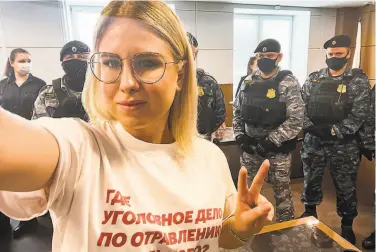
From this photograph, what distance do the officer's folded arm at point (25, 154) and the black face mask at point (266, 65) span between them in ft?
1.92

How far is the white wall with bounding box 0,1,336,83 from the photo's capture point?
0.43 m

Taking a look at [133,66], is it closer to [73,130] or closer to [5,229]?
[73,130]

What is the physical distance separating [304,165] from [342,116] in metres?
0.21

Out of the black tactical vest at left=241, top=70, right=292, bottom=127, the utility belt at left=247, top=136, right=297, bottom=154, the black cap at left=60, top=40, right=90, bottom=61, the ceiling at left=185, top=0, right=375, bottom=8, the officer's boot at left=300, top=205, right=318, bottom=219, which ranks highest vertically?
the ceiling at left=185, top=0, right=375, bottom=8

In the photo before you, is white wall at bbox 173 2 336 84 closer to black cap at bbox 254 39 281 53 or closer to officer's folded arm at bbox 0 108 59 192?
black cap at bbox 254 39 281 53

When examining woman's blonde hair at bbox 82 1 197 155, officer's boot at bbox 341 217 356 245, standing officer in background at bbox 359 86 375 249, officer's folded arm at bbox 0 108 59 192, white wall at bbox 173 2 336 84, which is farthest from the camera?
officer's boot at bbox 341 217 356 245

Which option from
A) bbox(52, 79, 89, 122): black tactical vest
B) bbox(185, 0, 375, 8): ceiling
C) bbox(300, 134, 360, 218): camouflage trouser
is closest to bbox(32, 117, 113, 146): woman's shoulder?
bbox(52, 79, 89, 122): black tactical vest

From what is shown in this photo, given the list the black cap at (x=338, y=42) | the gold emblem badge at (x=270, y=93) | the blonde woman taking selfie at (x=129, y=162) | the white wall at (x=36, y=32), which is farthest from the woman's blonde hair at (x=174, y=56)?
the black cap at (x=338, y=42)

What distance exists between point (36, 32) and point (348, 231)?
3.71 ft

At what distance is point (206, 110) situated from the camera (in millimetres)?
610

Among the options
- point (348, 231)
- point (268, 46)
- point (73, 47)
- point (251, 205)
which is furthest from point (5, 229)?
point (348, 231)

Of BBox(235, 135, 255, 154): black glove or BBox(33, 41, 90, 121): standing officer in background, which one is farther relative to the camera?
BBox(235, 135, 255, 154): black glove

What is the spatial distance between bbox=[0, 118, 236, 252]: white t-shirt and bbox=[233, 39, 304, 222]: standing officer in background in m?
0.33

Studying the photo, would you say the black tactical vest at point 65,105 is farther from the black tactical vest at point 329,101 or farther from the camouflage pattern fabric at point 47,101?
the black tactical vest at point 329,101
